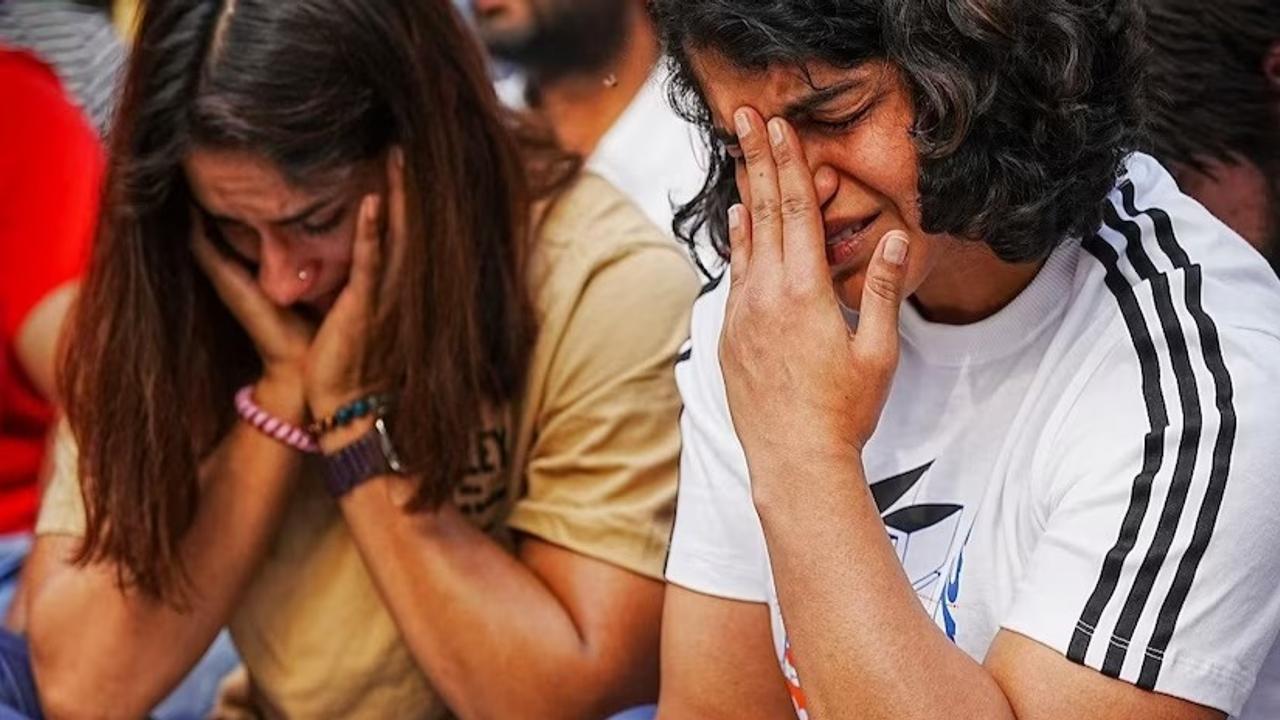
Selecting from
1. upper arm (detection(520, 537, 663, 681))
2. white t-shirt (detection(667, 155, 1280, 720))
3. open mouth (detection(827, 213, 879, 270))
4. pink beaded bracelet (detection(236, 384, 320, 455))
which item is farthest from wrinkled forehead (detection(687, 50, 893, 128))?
pink beaded bracelet (detection(236, 384, 320, 455))

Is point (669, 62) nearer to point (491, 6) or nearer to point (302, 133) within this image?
point (302, 133)

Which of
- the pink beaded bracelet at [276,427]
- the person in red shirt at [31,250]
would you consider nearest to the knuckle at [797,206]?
the pink beaded bracelet at [276,427]

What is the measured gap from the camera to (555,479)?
241cm

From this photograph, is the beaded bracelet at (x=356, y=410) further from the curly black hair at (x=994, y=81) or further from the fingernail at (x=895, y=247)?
the fingernail at (x=895, y=247)

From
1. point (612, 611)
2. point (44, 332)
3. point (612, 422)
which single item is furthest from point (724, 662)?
point (44, 332)

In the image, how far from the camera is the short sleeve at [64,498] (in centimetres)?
257

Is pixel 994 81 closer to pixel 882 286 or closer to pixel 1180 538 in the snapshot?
A: pixel 882 286

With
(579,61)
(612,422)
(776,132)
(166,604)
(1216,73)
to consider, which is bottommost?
(166,604)

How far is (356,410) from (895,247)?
35.8 inches

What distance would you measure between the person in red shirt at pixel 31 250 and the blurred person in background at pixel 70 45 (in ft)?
1.31

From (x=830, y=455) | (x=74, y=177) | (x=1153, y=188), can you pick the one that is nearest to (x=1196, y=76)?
(x=1153, y=188)

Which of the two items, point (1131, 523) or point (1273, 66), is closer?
point (1131, 523)

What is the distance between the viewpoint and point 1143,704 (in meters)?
1.63

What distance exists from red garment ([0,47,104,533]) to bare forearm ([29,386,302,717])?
603mm
